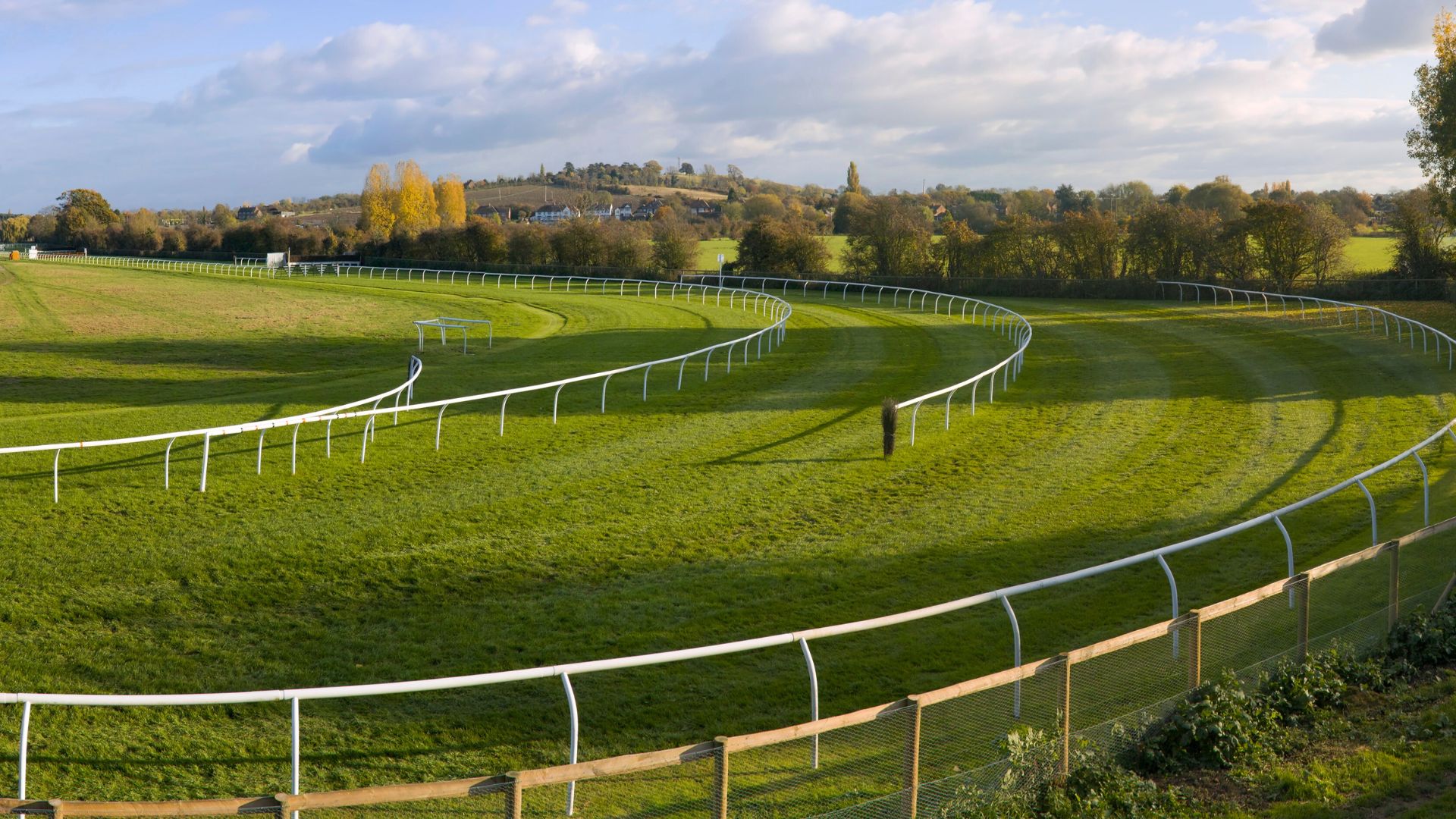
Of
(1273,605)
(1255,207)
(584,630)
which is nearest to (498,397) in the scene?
(584,630)

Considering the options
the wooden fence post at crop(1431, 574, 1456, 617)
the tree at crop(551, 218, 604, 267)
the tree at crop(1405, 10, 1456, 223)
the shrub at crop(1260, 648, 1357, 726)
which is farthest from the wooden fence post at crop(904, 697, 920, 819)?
the tree at crop(551, 218, 604, 267)

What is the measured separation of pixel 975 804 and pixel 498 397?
15.5 m

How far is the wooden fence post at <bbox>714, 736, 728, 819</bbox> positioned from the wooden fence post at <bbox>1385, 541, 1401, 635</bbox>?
5.76 meters

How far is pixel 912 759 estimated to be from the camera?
5.66 m

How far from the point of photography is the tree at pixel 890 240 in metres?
57.9

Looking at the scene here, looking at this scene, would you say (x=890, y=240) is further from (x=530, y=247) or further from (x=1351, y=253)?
(x=1351, y=253)

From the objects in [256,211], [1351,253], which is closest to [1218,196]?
[1351,253]

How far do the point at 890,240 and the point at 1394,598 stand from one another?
5088cm

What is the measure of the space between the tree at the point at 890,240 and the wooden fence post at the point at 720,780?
53.0 m

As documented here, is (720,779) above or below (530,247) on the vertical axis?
below

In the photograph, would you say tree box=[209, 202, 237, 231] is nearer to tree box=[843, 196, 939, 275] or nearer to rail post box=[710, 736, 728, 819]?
tree box=[843, 196, 939, 275]

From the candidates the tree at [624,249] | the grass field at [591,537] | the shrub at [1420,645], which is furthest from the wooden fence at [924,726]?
the tree at [624,249]

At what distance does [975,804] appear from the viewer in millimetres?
5848

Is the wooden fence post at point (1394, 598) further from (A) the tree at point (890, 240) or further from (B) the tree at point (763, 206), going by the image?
(B) the tree at point (763, 206)
